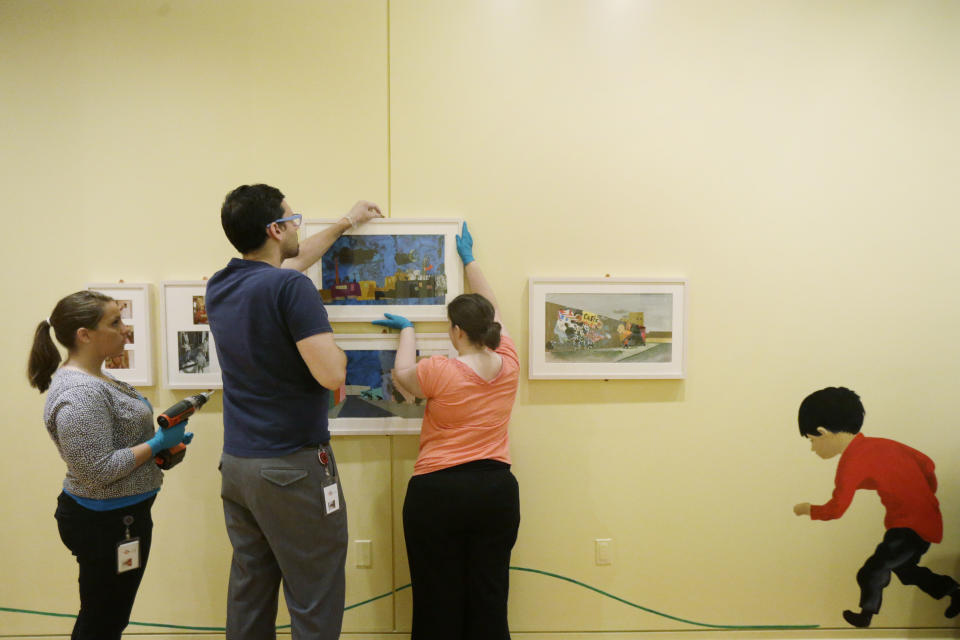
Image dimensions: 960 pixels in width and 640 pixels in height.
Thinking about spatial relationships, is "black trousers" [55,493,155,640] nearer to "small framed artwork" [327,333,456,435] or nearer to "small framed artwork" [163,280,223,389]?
"small framed artwork" [163,280,223,389]

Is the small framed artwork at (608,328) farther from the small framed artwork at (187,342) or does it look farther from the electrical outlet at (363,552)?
the small framed artwork at (187,342)

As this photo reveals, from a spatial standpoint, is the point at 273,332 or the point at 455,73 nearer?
the point at 273,332

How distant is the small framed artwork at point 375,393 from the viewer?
2.28 meters

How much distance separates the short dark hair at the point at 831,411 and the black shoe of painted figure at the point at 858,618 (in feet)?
2.83

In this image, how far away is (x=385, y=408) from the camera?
231cm

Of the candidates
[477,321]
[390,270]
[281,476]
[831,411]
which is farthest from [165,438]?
[831,411]

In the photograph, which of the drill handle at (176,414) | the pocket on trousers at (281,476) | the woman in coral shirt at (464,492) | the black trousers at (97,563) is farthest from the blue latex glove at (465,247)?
the black trousers at (97,563)

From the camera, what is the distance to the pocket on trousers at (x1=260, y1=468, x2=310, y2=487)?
5.36 ft

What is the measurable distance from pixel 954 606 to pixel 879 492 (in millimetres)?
635

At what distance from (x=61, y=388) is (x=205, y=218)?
93cm

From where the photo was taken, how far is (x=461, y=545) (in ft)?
6.29

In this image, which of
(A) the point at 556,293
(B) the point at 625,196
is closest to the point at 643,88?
(B) the point at 625,196

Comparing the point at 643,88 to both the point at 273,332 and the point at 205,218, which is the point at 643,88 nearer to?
the point at 273,332

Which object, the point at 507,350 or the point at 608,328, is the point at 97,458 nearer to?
the point at 507,350
